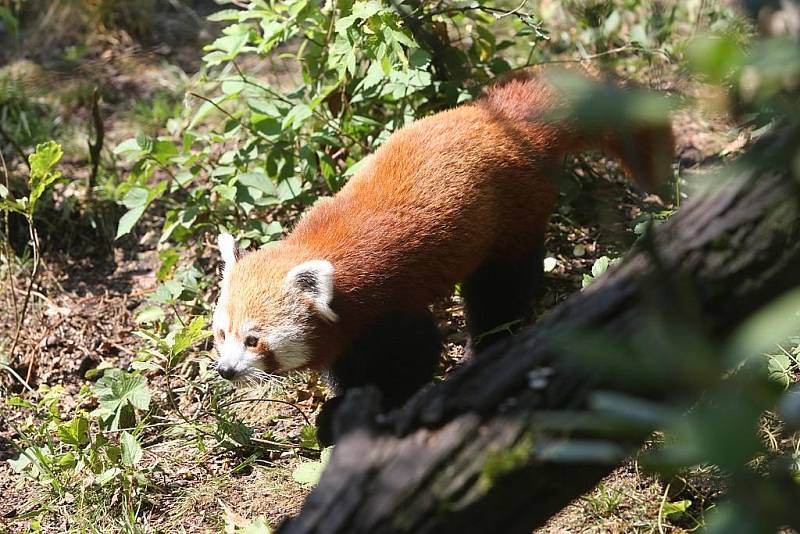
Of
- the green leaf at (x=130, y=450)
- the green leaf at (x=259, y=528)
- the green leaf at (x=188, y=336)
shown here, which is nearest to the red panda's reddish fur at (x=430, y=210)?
the green leaf at (x=188, y=336)

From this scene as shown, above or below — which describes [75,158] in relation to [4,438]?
above

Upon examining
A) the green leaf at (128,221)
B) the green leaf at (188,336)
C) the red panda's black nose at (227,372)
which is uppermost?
the green leaf at (128,221)

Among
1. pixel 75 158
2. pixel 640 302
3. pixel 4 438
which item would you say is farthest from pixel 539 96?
pixel 75 158

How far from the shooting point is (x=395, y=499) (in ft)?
5.02

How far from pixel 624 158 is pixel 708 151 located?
1024mm

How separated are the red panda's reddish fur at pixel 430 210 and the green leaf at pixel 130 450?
573 mm

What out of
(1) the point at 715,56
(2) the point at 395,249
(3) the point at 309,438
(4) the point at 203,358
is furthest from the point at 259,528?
(1) the point at 715,56

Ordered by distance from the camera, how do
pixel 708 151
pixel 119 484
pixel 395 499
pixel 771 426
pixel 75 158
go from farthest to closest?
pixel 75 158 → pixel 708 151 → pixel 119 484 → pixel 771 426 → pixel 395 499

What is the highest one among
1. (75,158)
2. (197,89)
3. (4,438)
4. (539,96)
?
(539,96)

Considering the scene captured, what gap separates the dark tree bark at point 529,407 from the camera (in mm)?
1551

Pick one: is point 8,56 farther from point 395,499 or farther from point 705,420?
point 705,420

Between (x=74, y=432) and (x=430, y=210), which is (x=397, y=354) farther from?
(x=74, y=432)

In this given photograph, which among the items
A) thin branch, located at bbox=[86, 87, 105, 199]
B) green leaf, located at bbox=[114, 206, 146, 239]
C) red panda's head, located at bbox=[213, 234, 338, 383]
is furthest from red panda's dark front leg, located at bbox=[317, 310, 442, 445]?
thin branch, located at bbox=[86, 87, 105, 199]

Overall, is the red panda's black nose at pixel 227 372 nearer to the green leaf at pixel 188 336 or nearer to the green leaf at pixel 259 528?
the green leaf at pixel 188 336
